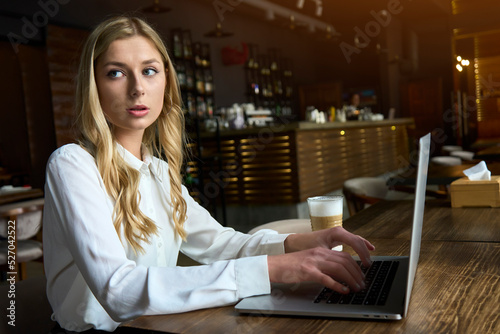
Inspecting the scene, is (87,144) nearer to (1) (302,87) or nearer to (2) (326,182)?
(2) (326,182)

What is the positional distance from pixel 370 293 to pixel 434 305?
4.4 inches

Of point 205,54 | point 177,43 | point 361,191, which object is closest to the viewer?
point 361,191

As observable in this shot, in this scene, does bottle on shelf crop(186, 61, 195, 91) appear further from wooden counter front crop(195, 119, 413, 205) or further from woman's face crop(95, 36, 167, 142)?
A: woman's face crop(95, 36, 167, 142)

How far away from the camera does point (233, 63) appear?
9.45m

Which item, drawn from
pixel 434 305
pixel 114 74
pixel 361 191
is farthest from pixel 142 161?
pixel 361 191

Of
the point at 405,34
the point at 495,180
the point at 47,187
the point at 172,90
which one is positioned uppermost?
the point at 405,34

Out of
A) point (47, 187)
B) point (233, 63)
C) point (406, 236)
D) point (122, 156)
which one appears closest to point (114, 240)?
point (47, 187)

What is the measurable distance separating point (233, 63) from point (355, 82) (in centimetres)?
558

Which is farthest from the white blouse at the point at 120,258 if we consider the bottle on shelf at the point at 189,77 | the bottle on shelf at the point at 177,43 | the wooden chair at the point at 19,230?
the bottle on shelf at the point at 189,77

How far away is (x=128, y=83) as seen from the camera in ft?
4.00

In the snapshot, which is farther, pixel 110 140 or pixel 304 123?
pixel 304 123

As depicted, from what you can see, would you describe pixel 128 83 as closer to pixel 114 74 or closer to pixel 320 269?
pixel 114 74

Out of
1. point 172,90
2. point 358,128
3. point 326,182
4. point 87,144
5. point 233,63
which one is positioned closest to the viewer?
point 87,144

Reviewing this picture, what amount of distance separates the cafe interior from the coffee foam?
165mm
